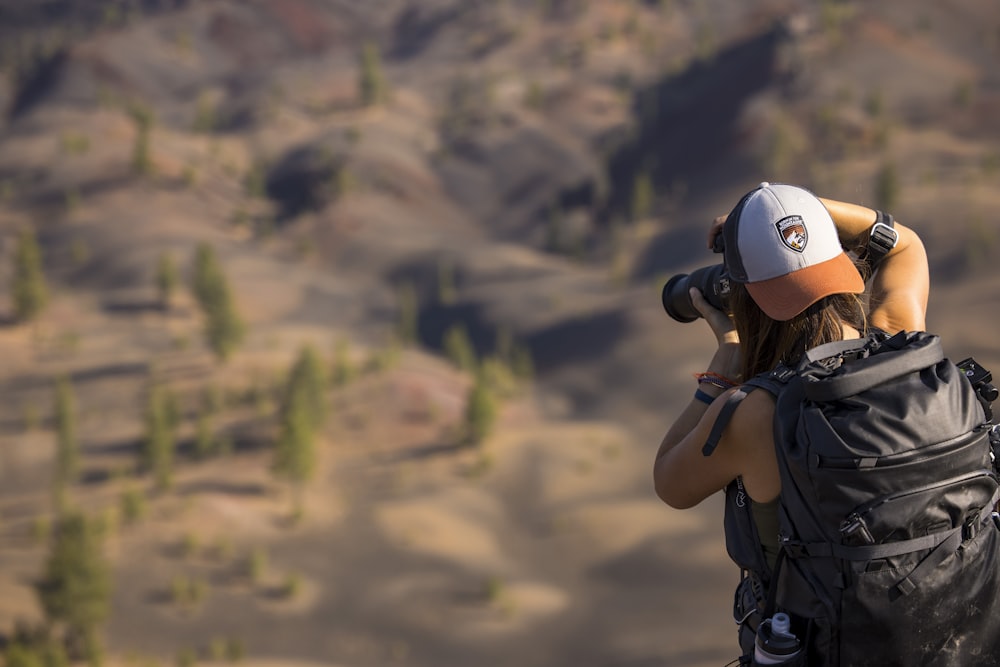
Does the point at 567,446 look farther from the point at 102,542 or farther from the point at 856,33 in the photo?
the point at 856,33

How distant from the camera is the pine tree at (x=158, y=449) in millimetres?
55688

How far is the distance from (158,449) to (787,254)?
56.1 meters

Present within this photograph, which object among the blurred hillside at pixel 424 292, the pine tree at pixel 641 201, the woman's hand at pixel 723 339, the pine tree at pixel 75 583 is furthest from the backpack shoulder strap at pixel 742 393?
the pine tree at pixel 641 201

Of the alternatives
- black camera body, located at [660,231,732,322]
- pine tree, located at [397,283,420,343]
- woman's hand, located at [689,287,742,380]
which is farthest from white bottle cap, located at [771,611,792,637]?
pine tree, located at [397,283,420,343]

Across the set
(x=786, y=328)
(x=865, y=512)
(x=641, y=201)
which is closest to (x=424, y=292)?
(x=641, y=201)

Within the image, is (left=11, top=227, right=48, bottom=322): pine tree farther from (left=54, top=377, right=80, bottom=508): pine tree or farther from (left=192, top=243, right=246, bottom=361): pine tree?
(left=54, top=377, right=80, bottom=508): pine tree

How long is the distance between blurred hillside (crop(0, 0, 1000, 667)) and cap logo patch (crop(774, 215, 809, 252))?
1427cm

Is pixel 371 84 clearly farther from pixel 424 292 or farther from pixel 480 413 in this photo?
pixel 480 413

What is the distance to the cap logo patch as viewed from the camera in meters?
3.80

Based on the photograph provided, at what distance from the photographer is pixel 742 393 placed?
3674 millimetres

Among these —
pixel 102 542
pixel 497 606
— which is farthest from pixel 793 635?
pixel 102 542

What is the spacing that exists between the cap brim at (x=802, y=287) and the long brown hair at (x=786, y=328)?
0.27 feet

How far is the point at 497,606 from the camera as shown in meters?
47.1

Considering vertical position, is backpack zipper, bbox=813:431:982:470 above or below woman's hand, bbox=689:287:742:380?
below
